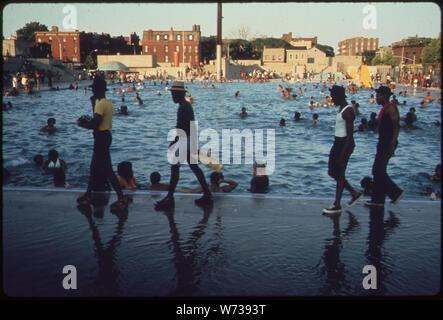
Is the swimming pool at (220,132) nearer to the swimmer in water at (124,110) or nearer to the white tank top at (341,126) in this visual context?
the swimmer in water at (124,110)

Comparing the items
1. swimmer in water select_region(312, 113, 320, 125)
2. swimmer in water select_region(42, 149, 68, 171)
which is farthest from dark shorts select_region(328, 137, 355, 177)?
swimmer in water select_region(312, 113, 320, 125)

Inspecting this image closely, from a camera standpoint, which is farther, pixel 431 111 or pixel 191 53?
pixel 191 53

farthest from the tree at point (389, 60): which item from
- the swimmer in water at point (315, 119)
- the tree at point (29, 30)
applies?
the tree at point (29, 30)

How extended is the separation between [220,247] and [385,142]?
2657 millimetres

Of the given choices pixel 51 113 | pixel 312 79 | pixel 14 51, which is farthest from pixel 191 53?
pixel 51 113

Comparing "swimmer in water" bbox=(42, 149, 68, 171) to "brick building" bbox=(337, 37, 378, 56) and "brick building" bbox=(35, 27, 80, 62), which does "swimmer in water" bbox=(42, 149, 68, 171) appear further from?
"brick building" bbox=(337, 37, 378, 56)

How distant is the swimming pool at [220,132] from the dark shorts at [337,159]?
14.0 ft

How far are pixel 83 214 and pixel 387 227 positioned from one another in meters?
3.95

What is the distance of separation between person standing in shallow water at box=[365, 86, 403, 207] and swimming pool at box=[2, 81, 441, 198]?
406 centimetres

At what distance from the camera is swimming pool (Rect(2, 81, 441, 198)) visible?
1296 cm

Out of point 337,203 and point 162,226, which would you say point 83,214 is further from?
point 337,203

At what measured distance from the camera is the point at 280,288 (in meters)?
3.60

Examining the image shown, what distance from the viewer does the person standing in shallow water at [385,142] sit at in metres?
5.31

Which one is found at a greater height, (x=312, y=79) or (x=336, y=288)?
(x=312, y=79)
